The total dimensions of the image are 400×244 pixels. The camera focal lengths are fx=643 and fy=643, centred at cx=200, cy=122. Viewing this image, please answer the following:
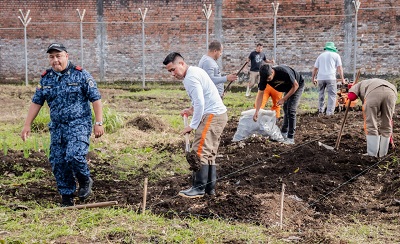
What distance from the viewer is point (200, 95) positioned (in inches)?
269

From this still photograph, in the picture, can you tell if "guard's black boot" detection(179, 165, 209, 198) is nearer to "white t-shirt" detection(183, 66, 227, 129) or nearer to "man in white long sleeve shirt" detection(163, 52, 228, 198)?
"man in white long sleeve shirt" detection(163, 52, 228, 198)

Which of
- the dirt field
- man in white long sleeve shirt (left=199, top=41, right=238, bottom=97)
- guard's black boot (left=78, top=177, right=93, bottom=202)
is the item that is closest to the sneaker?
the dirt field

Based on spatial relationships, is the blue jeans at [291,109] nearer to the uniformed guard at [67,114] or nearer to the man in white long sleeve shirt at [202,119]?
the man in white long sleeve shirt at [202,119]

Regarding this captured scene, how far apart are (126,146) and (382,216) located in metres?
4.98

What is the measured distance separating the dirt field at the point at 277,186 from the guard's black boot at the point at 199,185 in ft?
0.39

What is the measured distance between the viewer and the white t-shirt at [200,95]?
683 centimetres

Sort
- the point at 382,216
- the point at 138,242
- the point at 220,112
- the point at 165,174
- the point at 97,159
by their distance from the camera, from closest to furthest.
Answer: the point at 138,242 < the point at 382,216 < the point at 220,112 < the point at 165,174 < the point at 97,159

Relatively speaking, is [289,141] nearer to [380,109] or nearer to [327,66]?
[380,109]

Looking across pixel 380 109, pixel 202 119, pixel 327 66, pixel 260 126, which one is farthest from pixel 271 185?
pixel 327 66

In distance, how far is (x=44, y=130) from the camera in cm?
1199

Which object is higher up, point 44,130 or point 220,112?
point 220,112

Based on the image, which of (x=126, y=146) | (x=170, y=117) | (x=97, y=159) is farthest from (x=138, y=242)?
(x=170, y=117)

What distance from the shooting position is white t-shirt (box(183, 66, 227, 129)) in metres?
6.83

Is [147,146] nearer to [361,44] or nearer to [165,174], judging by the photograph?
[165,174]
